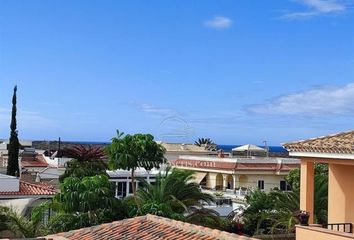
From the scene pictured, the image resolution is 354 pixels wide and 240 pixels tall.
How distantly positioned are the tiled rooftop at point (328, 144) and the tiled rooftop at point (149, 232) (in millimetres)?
4210

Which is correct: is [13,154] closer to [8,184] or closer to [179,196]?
[8,184]

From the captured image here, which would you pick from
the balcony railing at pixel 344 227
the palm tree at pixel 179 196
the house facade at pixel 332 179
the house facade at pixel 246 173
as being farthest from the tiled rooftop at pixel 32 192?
the house facade at pixel 246 173

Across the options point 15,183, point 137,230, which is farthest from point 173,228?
point 15,183

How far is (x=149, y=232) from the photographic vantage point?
15.1 metres

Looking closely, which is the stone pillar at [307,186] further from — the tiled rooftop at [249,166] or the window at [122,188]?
the tiled rooftop at [249,166]

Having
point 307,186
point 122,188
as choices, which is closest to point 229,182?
point 122,188

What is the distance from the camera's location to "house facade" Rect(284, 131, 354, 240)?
14.5 m

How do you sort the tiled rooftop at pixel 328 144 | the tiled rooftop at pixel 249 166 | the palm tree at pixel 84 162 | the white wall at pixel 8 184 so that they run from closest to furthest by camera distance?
the tiled rooftop at pixel 328 144 < the palm tree at pixel 84 162 < the white wall at pixel 8 184 < the tiled rooftop at pixel 249 166

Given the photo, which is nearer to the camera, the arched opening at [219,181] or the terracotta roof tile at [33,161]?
the arched opening at [219,181]

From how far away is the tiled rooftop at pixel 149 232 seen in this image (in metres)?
14.0

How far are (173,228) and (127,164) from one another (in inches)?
531

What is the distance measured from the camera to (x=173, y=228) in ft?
49.6

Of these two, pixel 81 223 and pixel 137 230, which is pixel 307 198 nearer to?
pixel 137 230

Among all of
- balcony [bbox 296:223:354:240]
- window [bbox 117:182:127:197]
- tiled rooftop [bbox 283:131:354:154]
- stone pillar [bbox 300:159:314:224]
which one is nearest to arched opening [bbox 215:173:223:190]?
window [bbox 117:182:127:197]
